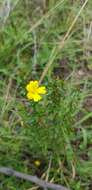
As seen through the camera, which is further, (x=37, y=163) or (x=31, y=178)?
(x=37, y=163)

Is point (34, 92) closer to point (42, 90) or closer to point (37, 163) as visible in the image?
point (42, 90)

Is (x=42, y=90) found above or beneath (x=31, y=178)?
above

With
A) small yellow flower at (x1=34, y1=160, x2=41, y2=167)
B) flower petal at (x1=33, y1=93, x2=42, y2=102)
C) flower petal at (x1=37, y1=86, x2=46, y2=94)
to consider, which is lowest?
small yellow flower at (x1=34, y1=160, x2=41, y2=167)

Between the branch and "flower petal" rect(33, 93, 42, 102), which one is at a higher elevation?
"flower petal" rect(33, 93, 42, 102)

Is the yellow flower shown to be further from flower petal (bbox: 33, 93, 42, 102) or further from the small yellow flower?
the small yellow flower

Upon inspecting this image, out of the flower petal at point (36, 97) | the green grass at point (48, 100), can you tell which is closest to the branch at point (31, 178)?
the green grass at point (48, 100)

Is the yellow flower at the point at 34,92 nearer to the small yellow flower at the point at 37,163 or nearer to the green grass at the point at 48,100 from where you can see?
the green grass at the point at 48,100

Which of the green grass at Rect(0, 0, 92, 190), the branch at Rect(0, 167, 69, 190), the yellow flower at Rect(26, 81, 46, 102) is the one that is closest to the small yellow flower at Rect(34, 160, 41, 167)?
the green grass at Rect(0, 0, 92, 190)

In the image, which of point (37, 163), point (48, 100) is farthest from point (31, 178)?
point (48, 100)
